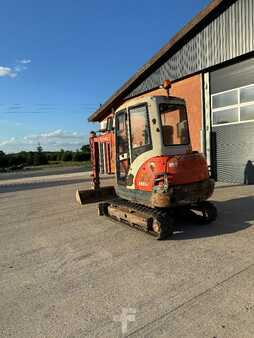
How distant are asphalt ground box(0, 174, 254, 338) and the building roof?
27.1 ft

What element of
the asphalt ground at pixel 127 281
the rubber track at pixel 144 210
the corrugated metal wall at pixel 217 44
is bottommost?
the asphalt ground at pixel 127 281

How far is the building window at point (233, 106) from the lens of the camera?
10641mm

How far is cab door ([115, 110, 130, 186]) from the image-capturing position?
20.5 ft

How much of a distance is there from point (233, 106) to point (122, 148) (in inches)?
261

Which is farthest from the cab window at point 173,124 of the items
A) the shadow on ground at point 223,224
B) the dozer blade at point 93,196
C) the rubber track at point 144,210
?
the dozer blade at point 93,196

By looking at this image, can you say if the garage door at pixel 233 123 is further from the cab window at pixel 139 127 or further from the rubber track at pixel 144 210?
the cab window at pixel 139 127

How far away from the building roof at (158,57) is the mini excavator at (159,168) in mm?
6989

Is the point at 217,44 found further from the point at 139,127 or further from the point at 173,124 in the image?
the point at 139,127

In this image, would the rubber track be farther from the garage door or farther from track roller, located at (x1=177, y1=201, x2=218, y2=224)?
the garage door

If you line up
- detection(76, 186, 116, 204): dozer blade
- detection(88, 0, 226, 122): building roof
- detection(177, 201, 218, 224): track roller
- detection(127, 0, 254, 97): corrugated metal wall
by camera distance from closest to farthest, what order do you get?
detection(177, 201, 218, 224): track roller → detection(76, 186, 116, 204): dozer blade → detection(127, 0, 254, 97): corrugated metal wall → detection(88, 0, 226, 122): building roof

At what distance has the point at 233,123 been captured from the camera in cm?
1129

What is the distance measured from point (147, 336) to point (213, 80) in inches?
439

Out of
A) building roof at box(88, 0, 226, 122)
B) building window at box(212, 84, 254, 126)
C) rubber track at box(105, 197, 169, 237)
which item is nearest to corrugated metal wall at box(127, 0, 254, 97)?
building roof at box(88, 0, 226, 122)

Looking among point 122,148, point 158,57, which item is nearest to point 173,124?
point 122,148
